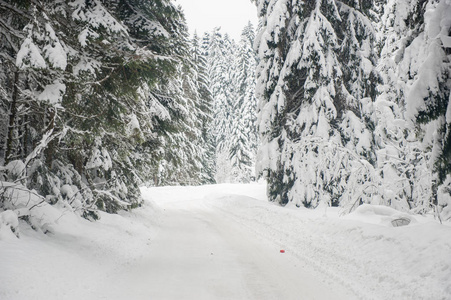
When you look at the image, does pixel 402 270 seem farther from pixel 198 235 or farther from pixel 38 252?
pixel 198 235

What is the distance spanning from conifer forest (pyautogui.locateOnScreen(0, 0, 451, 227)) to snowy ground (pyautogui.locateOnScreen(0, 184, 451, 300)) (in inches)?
31.1

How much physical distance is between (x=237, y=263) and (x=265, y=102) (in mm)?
8867

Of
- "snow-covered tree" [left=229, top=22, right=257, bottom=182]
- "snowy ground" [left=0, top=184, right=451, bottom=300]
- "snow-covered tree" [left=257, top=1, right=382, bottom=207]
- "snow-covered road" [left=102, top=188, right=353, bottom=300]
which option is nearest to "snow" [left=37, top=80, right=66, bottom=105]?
"snowy ground" [left=0, top=184, right=451, bottom=300]

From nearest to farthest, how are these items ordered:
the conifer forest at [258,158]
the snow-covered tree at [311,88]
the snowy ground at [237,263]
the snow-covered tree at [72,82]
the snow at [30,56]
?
the snow at [30,56] → the snowy ground at [237,263] → the conifer forest at [258,158] → the snow-covered tree at [72,82] → the snow-covered tree at [311,88]

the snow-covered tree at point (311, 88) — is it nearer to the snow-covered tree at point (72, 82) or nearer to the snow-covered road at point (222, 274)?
the snow-covered road at point (222, 274)

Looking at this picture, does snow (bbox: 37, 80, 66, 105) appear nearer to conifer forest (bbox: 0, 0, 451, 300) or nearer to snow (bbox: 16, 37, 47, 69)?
conifer forest (bbox: 0, 0, 451, 300)

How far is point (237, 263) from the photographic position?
5848 millimetres

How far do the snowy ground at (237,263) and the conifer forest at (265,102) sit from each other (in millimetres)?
789

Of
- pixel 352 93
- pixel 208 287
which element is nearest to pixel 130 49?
pixel 208 287

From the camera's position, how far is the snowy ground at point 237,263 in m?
3.76

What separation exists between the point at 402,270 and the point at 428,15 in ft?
12.6

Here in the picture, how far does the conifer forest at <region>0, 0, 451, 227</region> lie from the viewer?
4227 mm

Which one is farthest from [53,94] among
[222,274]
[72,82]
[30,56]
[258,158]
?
[258,158]

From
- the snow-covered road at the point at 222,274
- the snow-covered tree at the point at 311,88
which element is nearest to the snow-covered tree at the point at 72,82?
the snow-covered road at the point at 222,274
